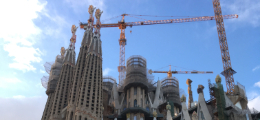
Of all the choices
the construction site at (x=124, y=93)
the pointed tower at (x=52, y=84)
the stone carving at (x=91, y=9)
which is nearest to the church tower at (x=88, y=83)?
the construction site at (x=124, y=93)

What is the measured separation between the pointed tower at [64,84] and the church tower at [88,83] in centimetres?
488

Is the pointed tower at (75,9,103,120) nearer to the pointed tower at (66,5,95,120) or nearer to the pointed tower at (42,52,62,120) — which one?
the pointed tower at (66,5,95,120)

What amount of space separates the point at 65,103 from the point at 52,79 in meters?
11.4

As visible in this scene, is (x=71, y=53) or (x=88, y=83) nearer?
(x=88, y=83)

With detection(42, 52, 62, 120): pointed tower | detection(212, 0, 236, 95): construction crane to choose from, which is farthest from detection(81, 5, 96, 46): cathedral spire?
detection(212, 0, 236, 95): construction crane

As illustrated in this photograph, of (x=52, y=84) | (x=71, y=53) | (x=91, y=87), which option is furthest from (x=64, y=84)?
(x=71, y=53)

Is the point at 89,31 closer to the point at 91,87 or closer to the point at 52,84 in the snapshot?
the point at 52,84

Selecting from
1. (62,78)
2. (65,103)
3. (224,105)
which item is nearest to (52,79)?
(62,78)

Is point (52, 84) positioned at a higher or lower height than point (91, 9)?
lower

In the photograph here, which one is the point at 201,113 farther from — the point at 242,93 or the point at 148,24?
the point at 148,24

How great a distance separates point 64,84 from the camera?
80.0 m

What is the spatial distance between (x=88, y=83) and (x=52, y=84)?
1704 centimetres

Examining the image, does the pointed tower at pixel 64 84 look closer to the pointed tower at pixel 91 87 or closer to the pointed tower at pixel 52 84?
the pointed tower at pixel 52 84

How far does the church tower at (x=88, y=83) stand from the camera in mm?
65500
